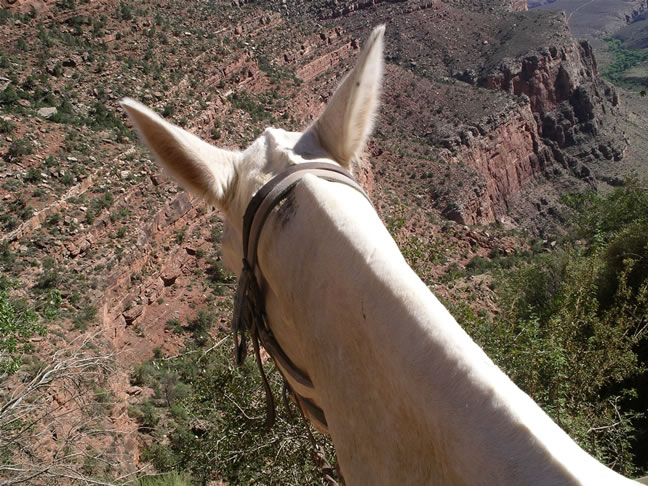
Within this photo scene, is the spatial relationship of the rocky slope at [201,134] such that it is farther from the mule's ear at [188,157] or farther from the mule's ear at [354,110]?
the mule's ear at [354,110]

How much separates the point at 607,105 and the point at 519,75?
25.1 meters

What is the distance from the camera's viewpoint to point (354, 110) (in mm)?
1656

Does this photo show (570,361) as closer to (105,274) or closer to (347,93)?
(347,93)

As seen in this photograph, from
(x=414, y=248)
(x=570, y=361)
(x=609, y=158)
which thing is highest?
(x=414, y=248)

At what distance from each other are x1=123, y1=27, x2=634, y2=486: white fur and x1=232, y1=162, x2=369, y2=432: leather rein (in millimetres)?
40

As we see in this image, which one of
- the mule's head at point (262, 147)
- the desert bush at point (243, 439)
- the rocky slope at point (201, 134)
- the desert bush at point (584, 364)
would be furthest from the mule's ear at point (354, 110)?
the desert bush at point (584, 364)

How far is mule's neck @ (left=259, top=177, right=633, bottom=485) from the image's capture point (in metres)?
0.85

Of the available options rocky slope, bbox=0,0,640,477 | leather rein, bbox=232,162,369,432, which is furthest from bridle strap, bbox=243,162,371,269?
rocky slope, bbox=0,0,640,477

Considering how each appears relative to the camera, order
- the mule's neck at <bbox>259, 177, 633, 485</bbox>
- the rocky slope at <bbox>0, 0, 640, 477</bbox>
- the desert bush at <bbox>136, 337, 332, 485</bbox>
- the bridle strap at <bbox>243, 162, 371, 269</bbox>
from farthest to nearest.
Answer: the rocky slope at <bbox>0, 0, 640, 477</bbox> < the desert bush at <bbox>136, 337, 332, 485</bbox> < the bridle strap at <bbox>243, 162, 371, 269</bbox> < the mule's neck at <bbox>259, 177, 633, 485</bbox>

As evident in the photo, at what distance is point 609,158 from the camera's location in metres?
70.1

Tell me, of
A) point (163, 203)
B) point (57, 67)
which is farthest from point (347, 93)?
point (57, 67)

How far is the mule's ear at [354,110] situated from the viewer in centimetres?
164

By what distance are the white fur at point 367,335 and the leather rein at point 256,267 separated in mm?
40

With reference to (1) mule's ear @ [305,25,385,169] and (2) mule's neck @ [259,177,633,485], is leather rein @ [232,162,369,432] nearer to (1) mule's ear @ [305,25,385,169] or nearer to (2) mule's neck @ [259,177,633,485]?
(2) mule's neck @ [259,177,633,485]
